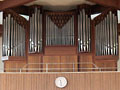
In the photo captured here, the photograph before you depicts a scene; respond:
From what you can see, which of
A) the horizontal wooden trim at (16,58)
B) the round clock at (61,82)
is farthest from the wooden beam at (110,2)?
the horizontal wooden trim at (16,58)

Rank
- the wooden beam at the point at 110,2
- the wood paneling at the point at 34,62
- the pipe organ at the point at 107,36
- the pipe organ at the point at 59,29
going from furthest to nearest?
the pipe organ at the point at 59,29 < the wood paneling at the point at 34,62 < the pipe organ at the point at 107,36 < the wooden beam at the point at 110,2

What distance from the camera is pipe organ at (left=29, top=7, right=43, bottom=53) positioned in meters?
11.8

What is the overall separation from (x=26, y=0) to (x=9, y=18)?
110cm

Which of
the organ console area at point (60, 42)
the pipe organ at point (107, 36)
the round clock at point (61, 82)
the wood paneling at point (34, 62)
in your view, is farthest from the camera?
the wood paneling at point (34, 62)

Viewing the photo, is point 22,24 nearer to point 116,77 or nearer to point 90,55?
point 90,55

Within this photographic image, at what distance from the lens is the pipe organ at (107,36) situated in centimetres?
1162

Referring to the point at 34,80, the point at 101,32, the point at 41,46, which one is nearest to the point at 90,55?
the point at 101,32

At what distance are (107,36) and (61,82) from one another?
2709 millimetres

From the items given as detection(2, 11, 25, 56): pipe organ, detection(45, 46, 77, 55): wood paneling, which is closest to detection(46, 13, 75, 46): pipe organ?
detection(45, 46, 77, 55): wood paneling

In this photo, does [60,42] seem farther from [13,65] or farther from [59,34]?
[13,65]

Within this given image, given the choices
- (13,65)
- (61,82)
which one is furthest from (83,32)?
(13,65)

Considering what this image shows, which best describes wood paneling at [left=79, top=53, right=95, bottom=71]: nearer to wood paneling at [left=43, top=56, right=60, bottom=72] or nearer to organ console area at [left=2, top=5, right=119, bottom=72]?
organ console area at [left=2, top=5, right=119, bottom=72]

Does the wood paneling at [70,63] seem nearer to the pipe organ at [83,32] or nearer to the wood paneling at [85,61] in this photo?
the wood paneling at [85,61]

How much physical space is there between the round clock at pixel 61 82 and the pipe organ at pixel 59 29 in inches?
85.1
